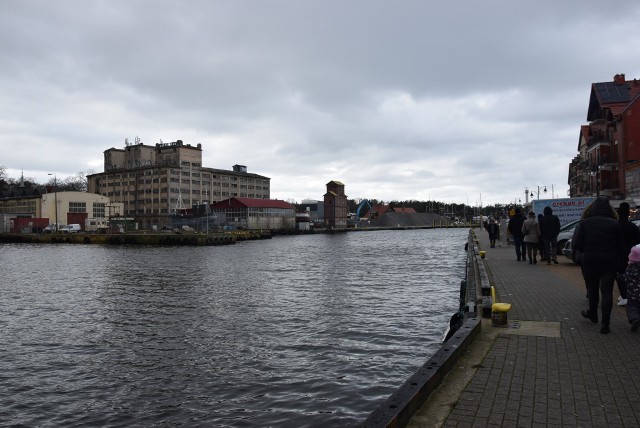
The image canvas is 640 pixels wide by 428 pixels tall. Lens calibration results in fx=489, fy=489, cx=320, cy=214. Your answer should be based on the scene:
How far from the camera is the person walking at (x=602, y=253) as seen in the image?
803cm

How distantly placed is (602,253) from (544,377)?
10.6ft

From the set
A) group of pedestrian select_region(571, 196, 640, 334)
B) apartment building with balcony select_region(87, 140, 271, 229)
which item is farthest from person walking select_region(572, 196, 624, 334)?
apartment building with balcony select_region(87, 140, 271, 229)

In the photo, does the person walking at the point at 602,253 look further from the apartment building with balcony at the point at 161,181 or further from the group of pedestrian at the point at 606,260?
the apartment building with balcony at the point at 161,181

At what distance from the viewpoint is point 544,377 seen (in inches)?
232

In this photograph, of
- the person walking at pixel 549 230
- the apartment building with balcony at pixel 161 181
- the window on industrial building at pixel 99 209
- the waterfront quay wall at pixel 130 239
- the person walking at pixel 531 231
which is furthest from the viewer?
the apartment building with balcony at pixel 161 181

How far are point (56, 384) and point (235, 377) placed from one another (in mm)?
3386

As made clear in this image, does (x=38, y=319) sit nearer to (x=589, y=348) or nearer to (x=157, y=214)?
(x=589, y=348)

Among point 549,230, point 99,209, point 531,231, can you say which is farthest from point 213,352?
point 99,209

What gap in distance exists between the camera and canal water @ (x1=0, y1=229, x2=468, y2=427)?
26.1 ft

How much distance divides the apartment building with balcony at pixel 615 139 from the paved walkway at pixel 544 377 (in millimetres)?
33817

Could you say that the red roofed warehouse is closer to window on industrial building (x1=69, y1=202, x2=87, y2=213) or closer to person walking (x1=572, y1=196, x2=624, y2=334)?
window on industrial building (x1=69, y1=202, x2=87, y2=213)

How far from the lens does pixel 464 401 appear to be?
5117 mm

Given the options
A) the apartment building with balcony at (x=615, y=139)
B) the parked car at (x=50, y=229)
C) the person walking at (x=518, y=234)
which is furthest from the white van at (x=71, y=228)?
the person walking at (x=518, y=234)

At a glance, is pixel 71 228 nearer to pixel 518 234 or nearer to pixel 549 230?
pixel 518 234
